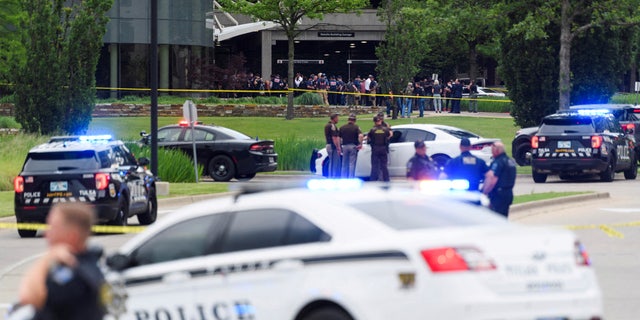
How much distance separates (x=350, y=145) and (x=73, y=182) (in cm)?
1105

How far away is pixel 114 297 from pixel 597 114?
79.9 ft

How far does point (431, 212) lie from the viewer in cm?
886

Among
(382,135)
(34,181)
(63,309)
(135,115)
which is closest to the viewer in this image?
(63,309)

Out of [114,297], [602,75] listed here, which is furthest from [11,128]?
[114,297]

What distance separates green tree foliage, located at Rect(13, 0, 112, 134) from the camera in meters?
35.1

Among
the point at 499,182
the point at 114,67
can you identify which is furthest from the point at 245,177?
the point at 114,67

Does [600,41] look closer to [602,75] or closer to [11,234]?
[602,75]

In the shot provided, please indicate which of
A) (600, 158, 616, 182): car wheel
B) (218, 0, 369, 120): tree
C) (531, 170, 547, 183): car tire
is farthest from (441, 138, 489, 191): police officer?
(218, 0, 369, 120): tree

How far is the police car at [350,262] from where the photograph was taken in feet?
26.7

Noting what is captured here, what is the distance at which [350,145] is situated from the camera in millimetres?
30656

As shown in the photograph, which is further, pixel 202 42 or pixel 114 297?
pixel 202 42

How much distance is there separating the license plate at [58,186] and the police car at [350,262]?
11.6 m

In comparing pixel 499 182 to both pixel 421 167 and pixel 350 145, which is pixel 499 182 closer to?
pixel 421 167

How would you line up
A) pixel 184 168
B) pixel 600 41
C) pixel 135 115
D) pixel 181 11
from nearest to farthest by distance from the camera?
pixel 184 168 → pixel 600 41 → pixel 135 115 → pixel 181 11
